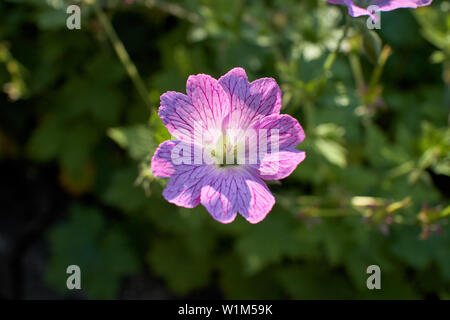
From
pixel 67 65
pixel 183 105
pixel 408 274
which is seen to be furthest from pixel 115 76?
pixel 408 274

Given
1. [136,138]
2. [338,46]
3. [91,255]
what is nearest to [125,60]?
[136,138]

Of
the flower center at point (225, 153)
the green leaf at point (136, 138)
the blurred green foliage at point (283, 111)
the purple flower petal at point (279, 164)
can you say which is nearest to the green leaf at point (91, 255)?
A: the blurred green foliage at point (283, 111)

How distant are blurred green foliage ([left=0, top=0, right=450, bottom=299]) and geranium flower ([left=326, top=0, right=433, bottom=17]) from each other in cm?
43

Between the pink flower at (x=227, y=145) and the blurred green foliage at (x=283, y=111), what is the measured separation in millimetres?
494

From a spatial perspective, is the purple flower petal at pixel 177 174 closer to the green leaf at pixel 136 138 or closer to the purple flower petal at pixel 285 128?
the purple flower petal at pixel 285 128

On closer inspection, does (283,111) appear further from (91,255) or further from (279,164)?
(91,255)

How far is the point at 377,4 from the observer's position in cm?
151

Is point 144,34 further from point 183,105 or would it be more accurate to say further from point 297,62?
point 183,105

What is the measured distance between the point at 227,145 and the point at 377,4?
733 millimetres

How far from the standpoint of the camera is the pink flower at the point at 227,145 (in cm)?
128

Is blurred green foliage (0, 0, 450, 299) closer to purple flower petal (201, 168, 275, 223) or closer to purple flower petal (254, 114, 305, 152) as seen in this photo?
purple flower petal (254, 114, 305, 152)

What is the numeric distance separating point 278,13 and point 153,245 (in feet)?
6.34

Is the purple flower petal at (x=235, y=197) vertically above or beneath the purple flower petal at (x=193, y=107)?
beneath

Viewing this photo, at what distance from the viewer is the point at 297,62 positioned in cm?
205
